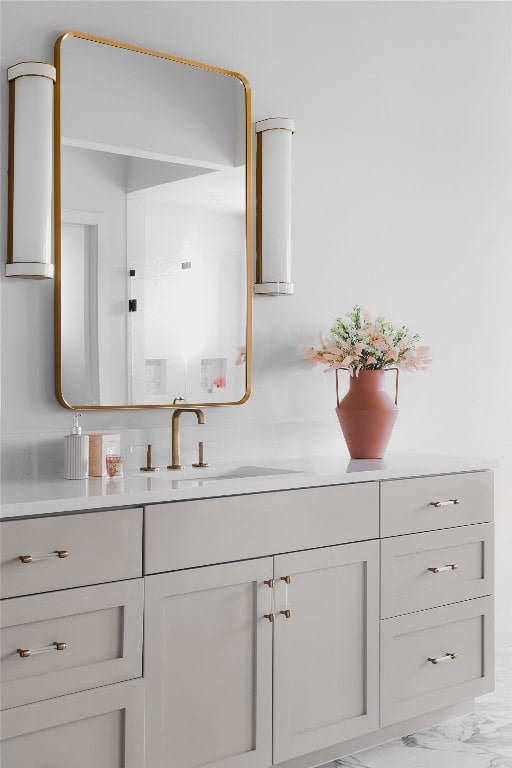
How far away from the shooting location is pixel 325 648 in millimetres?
2555

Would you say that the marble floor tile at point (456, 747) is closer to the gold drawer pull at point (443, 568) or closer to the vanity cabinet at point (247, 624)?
the vanity cabinet at point (247, 624)

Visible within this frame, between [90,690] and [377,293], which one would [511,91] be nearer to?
[377,293]

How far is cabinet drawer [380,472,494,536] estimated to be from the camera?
2.71m

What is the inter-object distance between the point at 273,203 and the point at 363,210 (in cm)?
48

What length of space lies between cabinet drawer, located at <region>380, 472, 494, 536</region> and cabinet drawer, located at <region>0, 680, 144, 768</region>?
897 millimetres

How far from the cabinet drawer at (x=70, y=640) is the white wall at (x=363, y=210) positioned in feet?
1.87

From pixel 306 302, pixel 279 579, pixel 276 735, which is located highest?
pixel 306 302

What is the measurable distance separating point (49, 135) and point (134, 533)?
107cm

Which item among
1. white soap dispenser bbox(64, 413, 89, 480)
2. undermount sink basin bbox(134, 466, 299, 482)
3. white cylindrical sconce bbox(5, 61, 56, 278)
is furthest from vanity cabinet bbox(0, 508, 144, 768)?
white cylindrical sconce bbox(5, 61, 56, 278)

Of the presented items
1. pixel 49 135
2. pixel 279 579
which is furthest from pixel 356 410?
pixel 49 135

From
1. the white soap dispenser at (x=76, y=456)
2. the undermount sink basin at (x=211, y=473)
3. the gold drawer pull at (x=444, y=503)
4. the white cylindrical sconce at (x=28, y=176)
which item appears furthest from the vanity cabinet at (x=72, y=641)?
the gold drawer pull at (x=444, y=503)

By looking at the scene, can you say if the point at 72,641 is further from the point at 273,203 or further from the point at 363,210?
the point at 363,210

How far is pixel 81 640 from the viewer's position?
207cm

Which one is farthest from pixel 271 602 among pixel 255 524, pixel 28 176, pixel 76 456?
pixel 28 176
